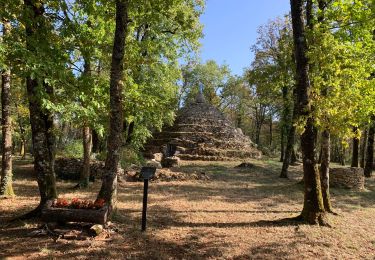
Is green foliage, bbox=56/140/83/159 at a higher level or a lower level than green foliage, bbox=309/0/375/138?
lower

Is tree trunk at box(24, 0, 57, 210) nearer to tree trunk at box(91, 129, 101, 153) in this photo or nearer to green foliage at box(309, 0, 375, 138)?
green foliage at box(309, 0, 375, 138)

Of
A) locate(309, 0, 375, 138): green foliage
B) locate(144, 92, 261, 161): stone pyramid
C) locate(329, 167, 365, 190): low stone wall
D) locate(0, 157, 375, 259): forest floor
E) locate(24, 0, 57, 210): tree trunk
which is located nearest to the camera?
locate(0, 157, 375, 259): forest floor

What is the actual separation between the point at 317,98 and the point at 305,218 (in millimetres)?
3162

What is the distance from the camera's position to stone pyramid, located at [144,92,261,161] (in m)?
29.4

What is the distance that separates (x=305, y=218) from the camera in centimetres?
911

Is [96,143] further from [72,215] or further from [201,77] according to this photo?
[201,77]

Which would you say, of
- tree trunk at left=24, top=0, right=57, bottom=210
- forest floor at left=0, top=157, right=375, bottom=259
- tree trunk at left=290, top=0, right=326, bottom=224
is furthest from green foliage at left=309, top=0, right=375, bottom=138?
tree trunk at left=24, top=0, right=57, bottom=210

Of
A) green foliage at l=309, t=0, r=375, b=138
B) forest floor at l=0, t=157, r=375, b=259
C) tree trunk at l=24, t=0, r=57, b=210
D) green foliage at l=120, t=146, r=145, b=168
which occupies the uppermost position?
green foliage at l=309, t=0, r=375, b=138

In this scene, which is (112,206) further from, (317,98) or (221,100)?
(221,100)

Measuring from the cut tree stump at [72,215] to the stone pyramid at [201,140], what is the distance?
1965 cm

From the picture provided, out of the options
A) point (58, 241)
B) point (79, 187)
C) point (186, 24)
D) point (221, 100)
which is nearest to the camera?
point (58, 241)

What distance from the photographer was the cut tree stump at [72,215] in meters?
7.23

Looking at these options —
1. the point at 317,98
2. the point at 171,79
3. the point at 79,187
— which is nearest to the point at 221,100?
the point at 171,79

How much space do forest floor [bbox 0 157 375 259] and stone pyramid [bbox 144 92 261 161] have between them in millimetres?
14853
